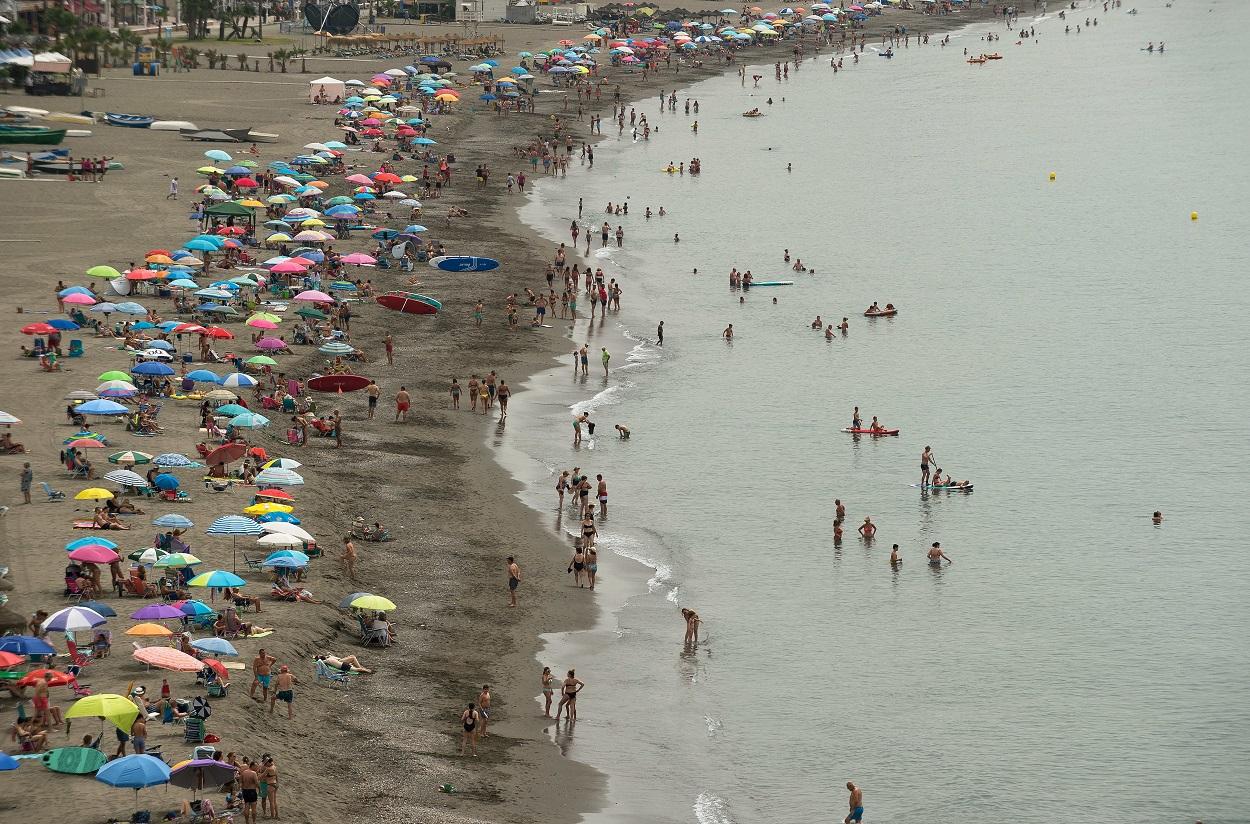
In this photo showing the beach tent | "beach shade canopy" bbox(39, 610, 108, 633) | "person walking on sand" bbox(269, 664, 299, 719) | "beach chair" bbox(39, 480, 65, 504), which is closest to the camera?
"beach shade canopy" bbox(39, 610, 108, 633)

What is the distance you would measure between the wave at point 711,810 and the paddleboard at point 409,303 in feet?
98.5

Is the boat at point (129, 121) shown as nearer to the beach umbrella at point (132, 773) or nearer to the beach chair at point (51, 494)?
the beach chair at point (51, 494)

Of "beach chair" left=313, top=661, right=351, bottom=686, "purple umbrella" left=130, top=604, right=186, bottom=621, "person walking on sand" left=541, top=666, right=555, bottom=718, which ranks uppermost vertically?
"purple umbrella" left=130, top=604, right=186, bottom=621

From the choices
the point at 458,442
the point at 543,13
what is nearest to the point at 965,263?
the point at 458,442

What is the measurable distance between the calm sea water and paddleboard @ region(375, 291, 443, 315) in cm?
542

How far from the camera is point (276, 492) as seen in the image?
3222 cm

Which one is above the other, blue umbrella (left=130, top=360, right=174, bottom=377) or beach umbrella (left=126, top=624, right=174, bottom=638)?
blue umbrella (left=130, top=360, right=174, bottom=377)

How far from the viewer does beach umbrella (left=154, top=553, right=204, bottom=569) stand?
26891mm

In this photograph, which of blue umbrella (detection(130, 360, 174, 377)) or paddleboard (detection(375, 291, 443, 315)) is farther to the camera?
paddleboard (detection(375, 291, 443, 315))

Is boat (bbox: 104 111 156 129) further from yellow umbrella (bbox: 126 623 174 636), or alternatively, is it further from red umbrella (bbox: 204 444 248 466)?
yellow umbrella (bbox: 126 623 174 636)

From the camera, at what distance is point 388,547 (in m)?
33.0

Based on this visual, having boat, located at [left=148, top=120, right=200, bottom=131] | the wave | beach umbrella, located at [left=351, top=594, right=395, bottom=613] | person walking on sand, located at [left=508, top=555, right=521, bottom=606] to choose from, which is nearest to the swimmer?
person walking on sand, located at [left=508, top=555, right=521, bottom=606]

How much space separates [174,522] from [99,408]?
7599 mm

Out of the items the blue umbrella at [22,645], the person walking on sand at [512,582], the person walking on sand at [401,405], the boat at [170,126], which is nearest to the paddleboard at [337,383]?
the person walking on sand at [401,405]
